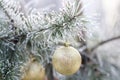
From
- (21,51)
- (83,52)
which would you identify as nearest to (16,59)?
(21,51)

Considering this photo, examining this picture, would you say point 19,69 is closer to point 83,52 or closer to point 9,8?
point 9,8

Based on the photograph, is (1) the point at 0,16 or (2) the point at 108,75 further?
(2) the point at 108,75

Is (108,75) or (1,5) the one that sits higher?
(1,5)

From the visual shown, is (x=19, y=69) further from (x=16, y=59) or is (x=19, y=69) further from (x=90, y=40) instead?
(x=90, y=40)

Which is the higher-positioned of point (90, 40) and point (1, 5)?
point (1, 5)

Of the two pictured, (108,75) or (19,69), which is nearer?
(19,69)

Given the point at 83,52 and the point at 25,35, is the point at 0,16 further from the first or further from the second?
the point at 83,52

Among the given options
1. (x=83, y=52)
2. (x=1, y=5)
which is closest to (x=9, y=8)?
(x=1, y=5)
